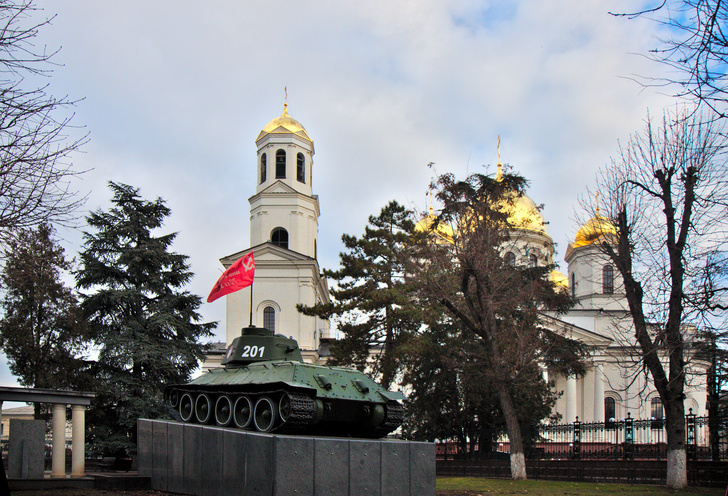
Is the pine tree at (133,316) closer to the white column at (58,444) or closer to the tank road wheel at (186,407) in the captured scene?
the white column at (58,444)

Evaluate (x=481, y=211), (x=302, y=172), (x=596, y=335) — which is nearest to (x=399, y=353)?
(x=481, y=211)

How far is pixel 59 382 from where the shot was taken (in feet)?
82.0

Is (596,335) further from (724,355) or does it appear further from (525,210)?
(724,355)

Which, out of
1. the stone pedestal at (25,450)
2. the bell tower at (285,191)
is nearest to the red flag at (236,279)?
the stone pedestal at (25,450)

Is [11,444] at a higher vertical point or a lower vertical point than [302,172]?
lower

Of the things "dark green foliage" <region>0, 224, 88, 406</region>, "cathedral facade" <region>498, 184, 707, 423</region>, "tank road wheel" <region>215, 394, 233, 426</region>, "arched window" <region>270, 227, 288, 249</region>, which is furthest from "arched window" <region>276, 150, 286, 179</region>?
"tank road wheel" <region>215, 394, 233, 426</region>

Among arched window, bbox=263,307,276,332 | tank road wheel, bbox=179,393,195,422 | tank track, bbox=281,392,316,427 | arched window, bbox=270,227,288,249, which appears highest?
arched window, bbox=270,227,288,249

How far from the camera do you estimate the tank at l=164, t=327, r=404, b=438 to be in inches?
497

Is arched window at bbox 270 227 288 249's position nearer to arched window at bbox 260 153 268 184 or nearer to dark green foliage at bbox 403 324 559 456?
arched window at bbox 260 153 268 184

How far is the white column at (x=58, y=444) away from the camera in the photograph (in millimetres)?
18531

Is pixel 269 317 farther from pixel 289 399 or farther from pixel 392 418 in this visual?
pixel 289 399

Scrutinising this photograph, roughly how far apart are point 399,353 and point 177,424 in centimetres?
1380

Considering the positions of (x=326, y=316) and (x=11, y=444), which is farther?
(x=326, y=316)

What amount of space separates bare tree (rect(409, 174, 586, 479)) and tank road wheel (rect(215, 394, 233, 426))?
8484 millimetres
